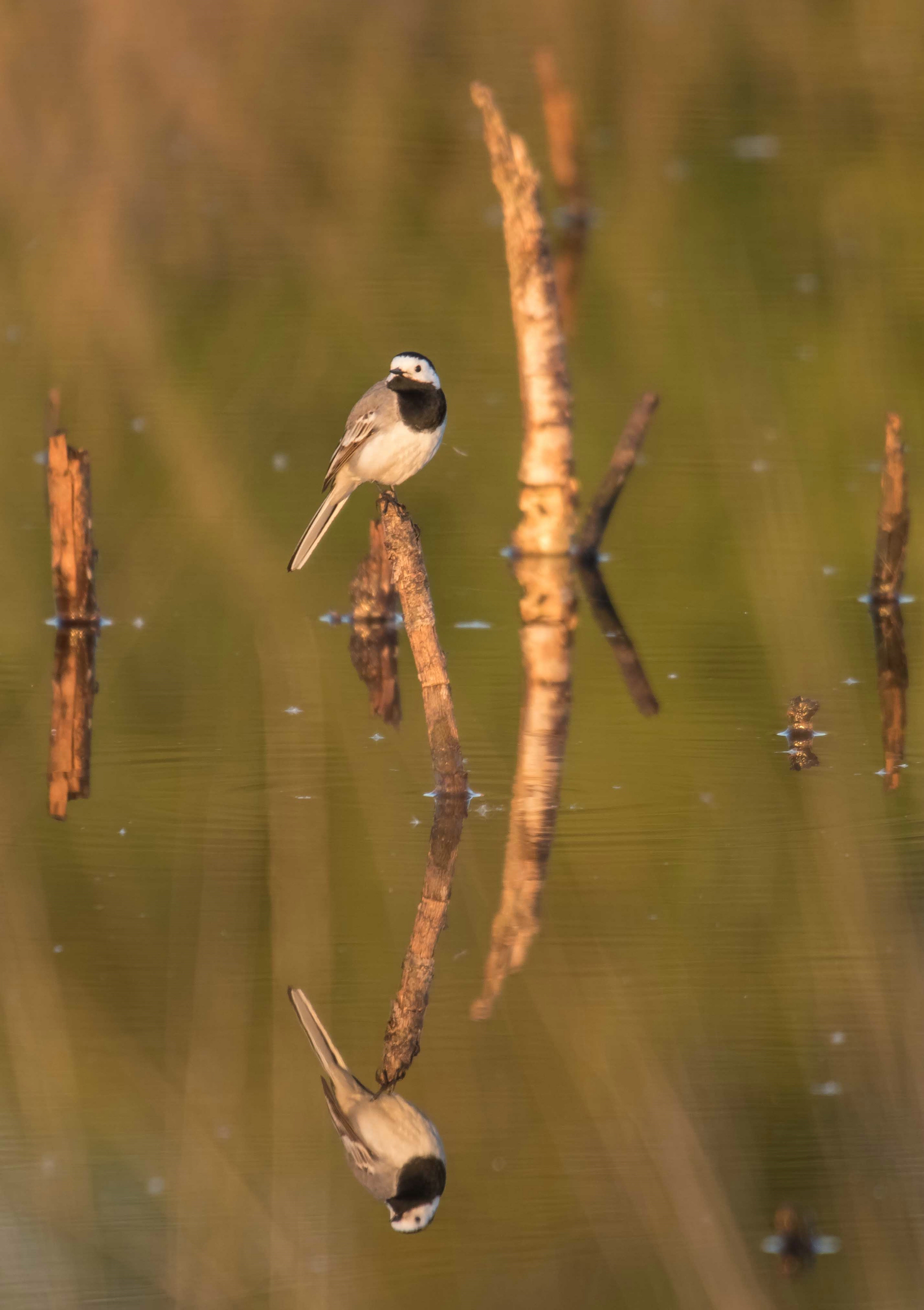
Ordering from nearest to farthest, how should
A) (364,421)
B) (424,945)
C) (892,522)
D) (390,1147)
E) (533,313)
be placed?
1. (390,1147)
2. (424,945)
3. (364,421)
4. (892,522)
5. (533,313)

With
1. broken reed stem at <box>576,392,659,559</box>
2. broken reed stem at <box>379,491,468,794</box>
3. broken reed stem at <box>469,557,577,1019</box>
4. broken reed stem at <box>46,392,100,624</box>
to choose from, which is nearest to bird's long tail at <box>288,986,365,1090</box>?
broken reed stem at <box>469,557,577,1019</box>

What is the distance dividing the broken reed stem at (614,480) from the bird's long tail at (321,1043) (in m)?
4.55

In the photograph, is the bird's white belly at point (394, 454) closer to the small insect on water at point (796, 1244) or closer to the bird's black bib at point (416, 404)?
the bird's black bib at point (416, 404)

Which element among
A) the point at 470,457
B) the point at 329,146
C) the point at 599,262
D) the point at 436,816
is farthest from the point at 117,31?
the point at 436,816

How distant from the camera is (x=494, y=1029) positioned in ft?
16.4

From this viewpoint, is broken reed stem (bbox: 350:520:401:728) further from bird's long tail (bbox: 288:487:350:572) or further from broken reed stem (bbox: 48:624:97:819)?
broken reed stem (bbox: 48:624:97:819)

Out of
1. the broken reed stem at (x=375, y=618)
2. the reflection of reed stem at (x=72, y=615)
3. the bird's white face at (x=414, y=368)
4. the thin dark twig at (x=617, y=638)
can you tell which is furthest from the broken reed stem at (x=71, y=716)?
the thin dark twig at (x=617, y=638)

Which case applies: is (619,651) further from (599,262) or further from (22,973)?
(599,262)

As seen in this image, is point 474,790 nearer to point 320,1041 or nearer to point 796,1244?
point 320,1041

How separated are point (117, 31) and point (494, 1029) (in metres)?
17.4

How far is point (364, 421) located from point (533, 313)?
2.04m

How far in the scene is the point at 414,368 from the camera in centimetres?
670

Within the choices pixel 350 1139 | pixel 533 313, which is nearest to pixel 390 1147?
pixel 350 1139

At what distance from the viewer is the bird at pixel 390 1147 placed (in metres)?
4.36
